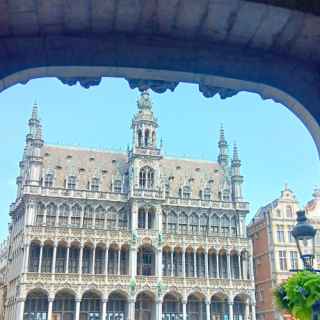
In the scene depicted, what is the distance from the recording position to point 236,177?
48.3 meters

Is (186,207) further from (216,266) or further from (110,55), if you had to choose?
(110,55)

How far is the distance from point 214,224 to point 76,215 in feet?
45.1

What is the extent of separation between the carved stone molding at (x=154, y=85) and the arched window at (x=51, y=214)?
38480 millimetres

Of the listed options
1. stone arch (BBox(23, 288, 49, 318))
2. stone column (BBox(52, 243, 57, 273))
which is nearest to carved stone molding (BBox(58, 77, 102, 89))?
stone arch (BBox(23, 288, 49, 318))

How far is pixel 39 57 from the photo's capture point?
346 centimetres

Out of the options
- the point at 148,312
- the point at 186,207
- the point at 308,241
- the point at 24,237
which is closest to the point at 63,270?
the point at 24,237

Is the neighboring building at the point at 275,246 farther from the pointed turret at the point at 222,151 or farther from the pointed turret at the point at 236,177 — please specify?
the pointed turret at the point at 222,151

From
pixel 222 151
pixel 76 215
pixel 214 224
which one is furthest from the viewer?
pixel 222 151

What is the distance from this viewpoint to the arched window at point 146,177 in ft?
143

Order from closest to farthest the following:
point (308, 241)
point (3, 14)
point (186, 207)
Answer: point (3, 14) → point (308, 241) → point (186, 207)

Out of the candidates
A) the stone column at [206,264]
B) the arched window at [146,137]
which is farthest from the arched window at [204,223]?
the arched window at [146,137]

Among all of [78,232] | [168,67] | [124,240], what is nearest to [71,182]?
[78,232]

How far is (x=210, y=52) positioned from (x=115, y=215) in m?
39.7

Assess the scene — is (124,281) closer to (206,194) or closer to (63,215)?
(63,215)
